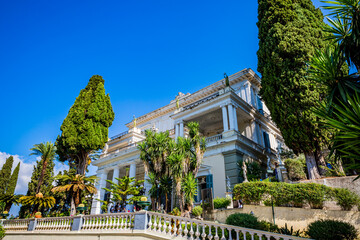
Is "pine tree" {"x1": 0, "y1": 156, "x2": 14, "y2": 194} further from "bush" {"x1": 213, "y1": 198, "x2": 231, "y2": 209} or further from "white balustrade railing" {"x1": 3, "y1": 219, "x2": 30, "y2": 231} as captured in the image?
"bush" {"x1": 213, "y1": 198, "x2": 231, "y2": 209}

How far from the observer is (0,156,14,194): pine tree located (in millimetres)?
35781

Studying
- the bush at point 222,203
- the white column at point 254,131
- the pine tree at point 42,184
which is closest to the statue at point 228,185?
the bush at point 222,203

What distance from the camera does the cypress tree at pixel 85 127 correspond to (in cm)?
2414

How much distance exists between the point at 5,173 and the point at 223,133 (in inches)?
1398

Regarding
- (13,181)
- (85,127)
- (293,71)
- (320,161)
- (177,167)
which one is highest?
(85,127)

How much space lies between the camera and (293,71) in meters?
15.8

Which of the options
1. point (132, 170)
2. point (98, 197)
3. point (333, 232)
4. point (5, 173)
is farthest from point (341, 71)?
point (5, 173)

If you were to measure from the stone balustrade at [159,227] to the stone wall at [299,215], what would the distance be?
3.21 m

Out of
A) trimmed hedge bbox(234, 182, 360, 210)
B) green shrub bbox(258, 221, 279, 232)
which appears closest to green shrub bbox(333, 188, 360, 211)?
trimmed hedge bbox(234, 182, 360, 210)

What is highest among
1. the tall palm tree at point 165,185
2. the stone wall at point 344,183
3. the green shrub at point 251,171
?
the green shrub at point 251,171

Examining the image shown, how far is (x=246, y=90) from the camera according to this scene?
26891mm

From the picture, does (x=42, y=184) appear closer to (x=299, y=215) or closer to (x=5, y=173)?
(x=5, y=173)

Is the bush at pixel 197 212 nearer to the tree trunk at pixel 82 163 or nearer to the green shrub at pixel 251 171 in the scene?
the green shrub at pixel 251 171

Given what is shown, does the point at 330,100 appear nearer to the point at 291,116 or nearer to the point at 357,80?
the point at 357,80
